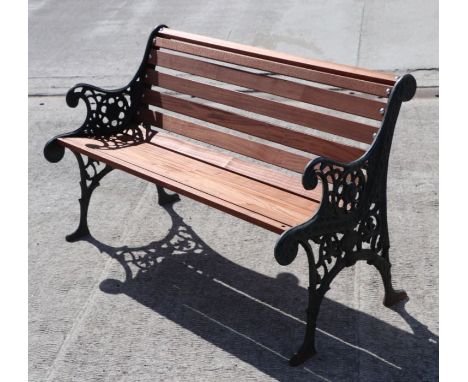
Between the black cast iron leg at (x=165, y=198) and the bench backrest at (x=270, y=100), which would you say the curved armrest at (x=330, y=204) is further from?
the black cast iron leg at (x=165, y=198)

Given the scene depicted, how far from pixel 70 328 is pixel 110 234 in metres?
1.00

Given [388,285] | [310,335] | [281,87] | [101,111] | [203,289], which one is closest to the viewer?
[310,335]

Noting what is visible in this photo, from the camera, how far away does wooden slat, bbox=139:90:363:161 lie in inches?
159

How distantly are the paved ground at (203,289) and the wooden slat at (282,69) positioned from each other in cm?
115

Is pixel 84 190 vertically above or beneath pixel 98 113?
beneath

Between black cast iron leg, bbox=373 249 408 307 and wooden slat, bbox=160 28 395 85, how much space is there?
0.92 m

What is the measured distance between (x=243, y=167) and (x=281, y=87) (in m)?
0.51

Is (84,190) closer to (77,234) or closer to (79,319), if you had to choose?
(77,234)

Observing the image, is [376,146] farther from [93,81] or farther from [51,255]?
[93,81]

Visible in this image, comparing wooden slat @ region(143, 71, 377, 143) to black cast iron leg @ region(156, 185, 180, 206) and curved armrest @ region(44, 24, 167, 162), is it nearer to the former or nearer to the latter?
curved armrest @ region(44, 24, 167, 162)

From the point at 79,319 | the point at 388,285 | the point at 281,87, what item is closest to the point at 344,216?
the point at 388,285

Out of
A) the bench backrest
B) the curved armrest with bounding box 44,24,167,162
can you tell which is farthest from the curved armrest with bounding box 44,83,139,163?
the bench backrest

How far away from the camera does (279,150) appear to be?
430cm

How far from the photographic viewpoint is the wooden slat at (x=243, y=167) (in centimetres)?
411
